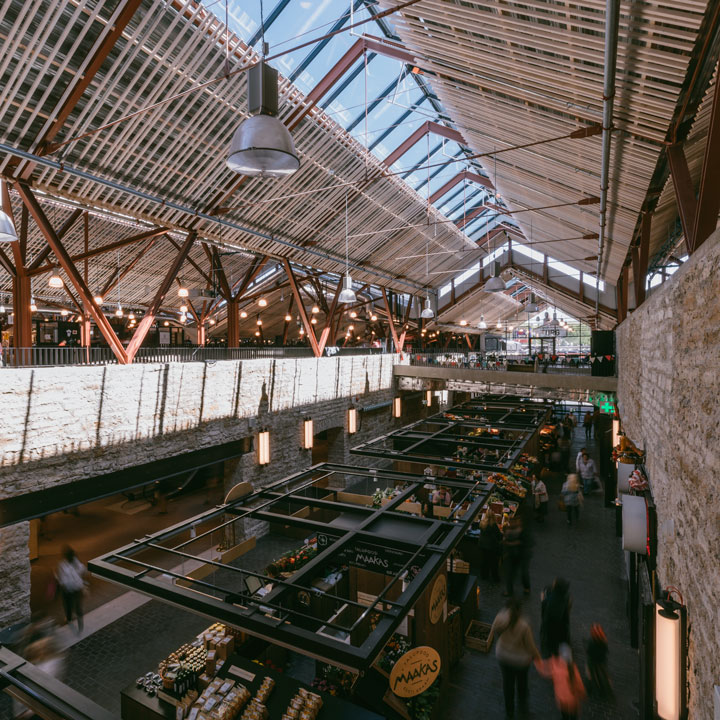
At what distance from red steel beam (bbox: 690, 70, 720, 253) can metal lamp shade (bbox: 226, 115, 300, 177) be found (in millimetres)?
2689

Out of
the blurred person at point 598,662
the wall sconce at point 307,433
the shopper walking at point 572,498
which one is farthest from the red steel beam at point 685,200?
the wall sconce at point 307,433

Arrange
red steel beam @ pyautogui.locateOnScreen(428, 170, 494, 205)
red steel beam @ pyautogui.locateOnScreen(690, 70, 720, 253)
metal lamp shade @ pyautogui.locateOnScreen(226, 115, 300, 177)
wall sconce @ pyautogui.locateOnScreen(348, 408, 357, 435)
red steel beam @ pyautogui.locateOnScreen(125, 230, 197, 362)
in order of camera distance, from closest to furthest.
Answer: metal lamp shade @ pyautogui.locateOnScreen(226, 115, 300, 177)
red steel beam @ pyautogui.locateOnScreen(690, 70, 720, 253)
red steel beam @ pyautogui.locateOnScreen(125, 230, 197, 362)
wall sconce @ pyautogui.locateOnScreen(348, 408, 357, 435)
red steel beam @ pyautogui.locateOnScreen(428, 170, 494, 205)

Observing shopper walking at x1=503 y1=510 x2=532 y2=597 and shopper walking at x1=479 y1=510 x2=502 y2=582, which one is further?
shopper walking at x1=479 y1=510 x2=502 y2=582

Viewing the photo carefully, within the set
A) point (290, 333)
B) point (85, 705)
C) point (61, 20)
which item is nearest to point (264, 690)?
point (85, 705)

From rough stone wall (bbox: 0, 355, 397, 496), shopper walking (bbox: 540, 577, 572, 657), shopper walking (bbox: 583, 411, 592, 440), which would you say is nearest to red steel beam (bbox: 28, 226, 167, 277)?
rough stone wall (bbox: 0, 355, 397, 496)

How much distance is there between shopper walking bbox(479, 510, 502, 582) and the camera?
8086 millimetres

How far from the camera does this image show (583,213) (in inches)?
391

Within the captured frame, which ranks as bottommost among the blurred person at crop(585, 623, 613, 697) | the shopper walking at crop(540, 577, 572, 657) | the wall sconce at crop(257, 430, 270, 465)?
the blurred person at crop(585, 623, 613, 697)

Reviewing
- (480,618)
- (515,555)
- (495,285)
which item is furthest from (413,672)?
(495,285)

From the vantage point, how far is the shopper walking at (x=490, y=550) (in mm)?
8086

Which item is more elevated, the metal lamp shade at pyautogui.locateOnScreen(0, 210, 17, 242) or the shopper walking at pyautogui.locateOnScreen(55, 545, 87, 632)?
the metal lamp shade at pyautogui.locateOnScreen(0, 210, 17, 242)

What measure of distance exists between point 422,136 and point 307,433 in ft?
31.0

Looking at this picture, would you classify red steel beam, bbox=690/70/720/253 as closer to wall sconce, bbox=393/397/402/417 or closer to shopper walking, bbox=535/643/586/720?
shopper walking, bbox=535/643/586/720

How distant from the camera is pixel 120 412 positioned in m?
7.97
